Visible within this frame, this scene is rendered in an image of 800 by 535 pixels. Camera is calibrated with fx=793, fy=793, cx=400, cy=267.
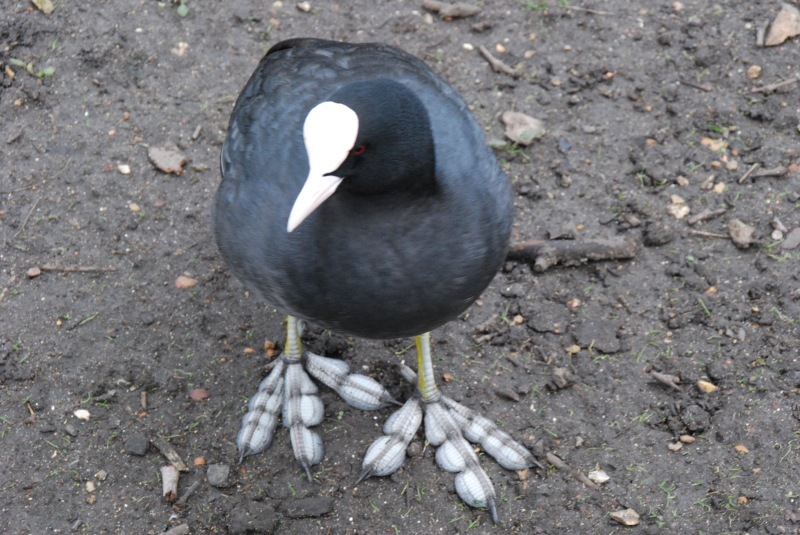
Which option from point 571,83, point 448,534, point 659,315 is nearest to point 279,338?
point 448,534

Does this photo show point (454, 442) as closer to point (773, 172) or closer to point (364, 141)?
point (364, 141)

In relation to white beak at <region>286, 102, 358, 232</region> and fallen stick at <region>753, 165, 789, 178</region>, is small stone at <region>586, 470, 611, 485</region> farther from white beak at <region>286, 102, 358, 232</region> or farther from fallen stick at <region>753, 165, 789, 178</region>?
fallen stick at <region>753, 165, 789, 178</region>

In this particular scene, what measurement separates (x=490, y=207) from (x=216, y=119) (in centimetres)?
235

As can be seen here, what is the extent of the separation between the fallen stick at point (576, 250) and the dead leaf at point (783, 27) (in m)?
1.79

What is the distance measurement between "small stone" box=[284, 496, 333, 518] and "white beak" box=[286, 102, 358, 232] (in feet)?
4.90

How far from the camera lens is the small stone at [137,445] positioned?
3.48 meters

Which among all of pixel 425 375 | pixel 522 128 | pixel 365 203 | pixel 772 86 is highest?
pixel 365 203

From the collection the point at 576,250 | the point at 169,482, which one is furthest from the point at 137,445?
the point at 576,250

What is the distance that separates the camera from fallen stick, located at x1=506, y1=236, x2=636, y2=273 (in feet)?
13.3

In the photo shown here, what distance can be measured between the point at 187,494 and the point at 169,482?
0.09 metres

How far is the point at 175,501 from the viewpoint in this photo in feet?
11.1

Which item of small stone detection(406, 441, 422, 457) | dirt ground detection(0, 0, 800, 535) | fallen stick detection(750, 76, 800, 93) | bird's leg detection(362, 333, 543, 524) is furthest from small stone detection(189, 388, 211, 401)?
fallen stick detection(750, 76, 800, 93)

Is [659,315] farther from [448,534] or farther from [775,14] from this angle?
[775,14]

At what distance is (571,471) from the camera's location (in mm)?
3438
